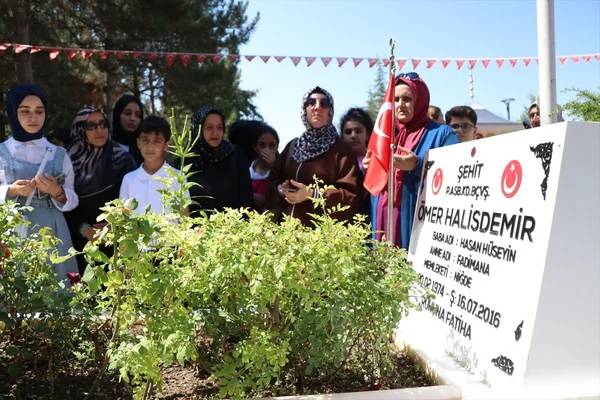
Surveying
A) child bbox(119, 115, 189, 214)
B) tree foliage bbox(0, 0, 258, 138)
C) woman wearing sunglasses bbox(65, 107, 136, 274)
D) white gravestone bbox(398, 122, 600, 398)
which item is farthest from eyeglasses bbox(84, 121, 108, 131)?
tree foliage bbox(0, 0, 258, 138)

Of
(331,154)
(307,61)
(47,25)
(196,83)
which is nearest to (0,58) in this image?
(47,25)

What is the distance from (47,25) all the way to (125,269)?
46.4 ft

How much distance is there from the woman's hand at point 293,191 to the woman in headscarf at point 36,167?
140cm

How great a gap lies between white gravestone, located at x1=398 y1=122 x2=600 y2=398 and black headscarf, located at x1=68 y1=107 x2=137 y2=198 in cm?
260

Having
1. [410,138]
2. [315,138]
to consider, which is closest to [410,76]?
[410,138]

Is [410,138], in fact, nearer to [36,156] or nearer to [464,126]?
[464,126]

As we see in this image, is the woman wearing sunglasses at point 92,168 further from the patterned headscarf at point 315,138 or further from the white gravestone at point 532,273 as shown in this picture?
the white gravestone at point 532,273

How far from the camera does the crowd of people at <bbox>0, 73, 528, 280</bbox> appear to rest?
317 centimetres

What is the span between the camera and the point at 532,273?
1.82m

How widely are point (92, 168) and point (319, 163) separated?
1692 millimetres

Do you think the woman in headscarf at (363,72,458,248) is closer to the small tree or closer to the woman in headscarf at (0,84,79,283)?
the small tree

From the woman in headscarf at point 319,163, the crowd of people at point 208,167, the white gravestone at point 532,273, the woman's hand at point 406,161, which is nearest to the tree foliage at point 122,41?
the crowd of people at point 208,167

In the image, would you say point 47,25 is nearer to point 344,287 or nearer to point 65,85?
point 65,85

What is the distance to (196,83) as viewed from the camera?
53.4ft
